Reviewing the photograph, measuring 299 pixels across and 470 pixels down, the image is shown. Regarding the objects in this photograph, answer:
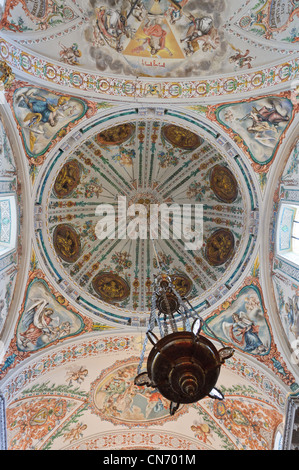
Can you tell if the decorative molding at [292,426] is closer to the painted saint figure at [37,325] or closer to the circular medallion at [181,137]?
the painted saint figure at [37,325]

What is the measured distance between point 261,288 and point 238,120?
4.97 meters

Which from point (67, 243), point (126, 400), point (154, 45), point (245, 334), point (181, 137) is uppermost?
point (154, 45)

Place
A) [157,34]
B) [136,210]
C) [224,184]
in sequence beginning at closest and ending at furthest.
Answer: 1. [157,34]
2. [224,184]
3. [136,210]

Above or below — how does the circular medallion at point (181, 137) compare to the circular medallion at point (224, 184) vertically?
above

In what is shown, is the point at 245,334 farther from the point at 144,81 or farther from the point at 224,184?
the point at 144,81

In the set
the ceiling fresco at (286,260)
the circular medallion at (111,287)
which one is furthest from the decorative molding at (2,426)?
the ceiling fresco at (286,260)

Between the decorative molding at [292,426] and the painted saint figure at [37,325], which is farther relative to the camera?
the painted saint figure at [37,325]

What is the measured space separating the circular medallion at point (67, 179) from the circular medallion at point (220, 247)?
542 cm

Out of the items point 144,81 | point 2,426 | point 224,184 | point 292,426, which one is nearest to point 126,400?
point 2,426

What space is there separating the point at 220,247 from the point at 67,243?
5484 mm

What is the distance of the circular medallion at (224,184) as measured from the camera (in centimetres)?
1285

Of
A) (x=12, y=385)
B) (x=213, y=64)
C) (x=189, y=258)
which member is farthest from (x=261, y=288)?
(x=12, y=385)

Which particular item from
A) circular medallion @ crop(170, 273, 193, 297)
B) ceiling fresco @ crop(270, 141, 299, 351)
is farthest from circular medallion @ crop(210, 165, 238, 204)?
circular medallion @ crop(170, 273, 193, 297)

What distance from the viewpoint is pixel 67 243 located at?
13.7 meters
